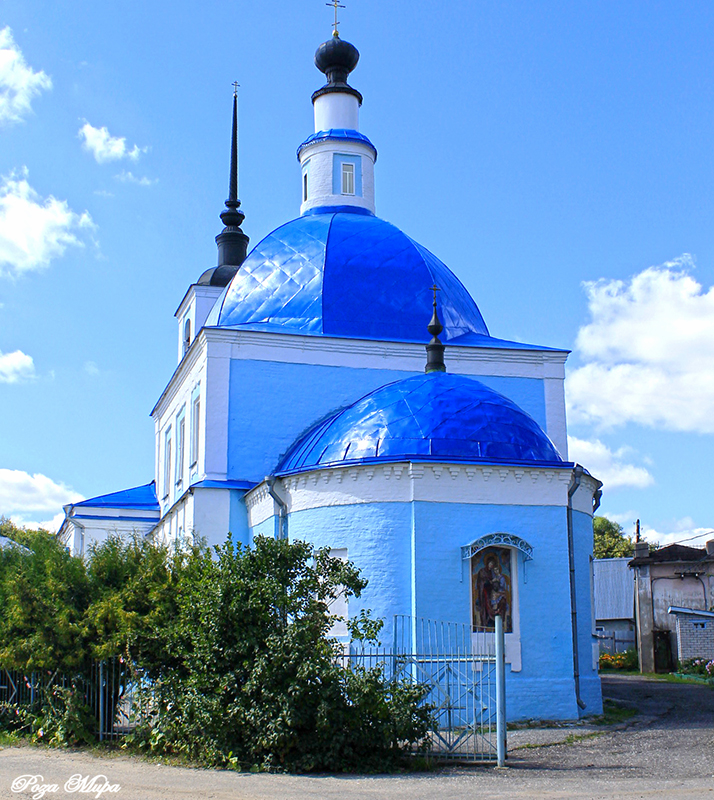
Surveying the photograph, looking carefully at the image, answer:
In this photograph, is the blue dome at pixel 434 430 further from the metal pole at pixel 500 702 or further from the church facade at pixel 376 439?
the metal pole at pixel 500 702

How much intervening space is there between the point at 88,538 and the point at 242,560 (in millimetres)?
14097

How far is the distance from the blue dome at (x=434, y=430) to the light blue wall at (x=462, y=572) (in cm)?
73

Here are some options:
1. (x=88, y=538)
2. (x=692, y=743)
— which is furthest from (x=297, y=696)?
(x=88, y=538)

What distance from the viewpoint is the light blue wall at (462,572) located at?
12.4 metres

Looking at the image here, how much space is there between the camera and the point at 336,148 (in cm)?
2112

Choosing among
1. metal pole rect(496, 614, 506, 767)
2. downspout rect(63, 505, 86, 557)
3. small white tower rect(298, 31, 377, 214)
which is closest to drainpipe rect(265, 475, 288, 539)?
metal pole rect(496, 614, 506, 767)

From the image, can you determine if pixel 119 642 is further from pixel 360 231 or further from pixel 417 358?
pixel 360 231

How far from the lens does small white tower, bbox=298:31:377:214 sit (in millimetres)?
20781

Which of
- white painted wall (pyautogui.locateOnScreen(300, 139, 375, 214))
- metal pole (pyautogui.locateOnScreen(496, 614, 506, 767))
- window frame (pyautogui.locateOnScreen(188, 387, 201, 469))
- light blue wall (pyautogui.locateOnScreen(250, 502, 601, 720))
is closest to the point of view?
metal pole (pyautogui.locateOnScreen(496, 614, 506, 767))

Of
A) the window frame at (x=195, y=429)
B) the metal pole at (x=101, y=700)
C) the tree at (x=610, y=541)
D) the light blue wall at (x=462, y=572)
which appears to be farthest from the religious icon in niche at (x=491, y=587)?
the tree at (x=610, y=541)

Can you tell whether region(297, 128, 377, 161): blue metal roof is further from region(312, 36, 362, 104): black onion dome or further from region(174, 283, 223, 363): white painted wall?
region(174, 283, 223, 363): white painted wall

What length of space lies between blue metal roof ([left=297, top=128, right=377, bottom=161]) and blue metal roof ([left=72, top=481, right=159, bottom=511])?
29.2 ft

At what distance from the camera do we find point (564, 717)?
12328 millimetres

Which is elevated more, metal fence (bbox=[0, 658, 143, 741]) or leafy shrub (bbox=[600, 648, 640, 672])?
metal fence (bbox=[0, 658, 143, 741])
